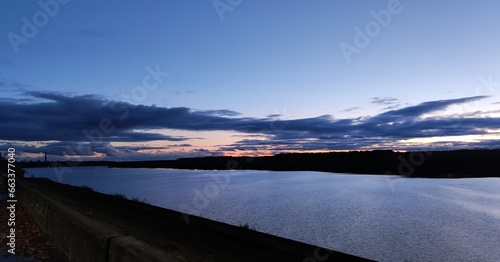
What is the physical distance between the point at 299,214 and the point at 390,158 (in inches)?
3479

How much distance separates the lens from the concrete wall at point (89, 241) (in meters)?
4.92

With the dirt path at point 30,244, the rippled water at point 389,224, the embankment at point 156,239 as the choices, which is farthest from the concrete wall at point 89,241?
the rippled water at point 389,224

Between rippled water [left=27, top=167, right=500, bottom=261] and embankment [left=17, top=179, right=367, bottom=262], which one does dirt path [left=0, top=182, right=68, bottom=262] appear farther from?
rippled water [left=27, top=167, right=500, bottom=261]

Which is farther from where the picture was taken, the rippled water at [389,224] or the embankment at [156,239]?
the rippled water at [389,224]

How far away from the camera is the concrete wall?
16.1 ft

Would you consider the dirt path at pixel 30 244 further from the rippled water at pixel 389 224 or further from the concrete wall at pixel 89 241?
the rippled water at pixel 389 224

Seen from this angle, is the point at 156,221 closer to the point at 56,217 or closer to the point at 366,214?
the point at 56,217

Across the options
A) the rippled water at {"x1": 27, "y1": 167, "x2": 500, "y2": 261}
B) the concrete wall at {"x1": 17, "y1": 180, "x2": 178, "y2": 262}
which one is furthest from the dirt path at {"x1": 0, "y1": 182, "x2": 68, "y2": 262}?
the rippled water at {"x1": 27, "y1": 167, "x2": 500, "y2": 261}

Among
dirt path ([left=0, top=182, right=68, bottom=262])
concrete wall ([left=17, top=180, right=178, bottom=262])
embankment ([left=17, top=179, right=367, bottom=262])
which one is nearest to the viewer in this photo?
concrete wall ([left=17, top=180, right=178, bottom=262])

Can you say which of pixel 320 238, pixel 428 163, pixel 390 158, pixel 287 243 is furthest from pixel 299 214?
pixel 390 158

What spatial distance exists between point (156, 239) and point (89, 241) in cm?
500

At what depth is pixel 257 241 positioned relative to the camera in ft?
41.9

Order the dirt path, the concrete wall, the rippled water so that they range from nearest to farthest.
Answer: the concrete wall
the dirt path
the rippled water

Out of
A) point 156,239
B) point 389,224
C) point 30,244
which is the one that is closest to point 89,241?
point 30,244
